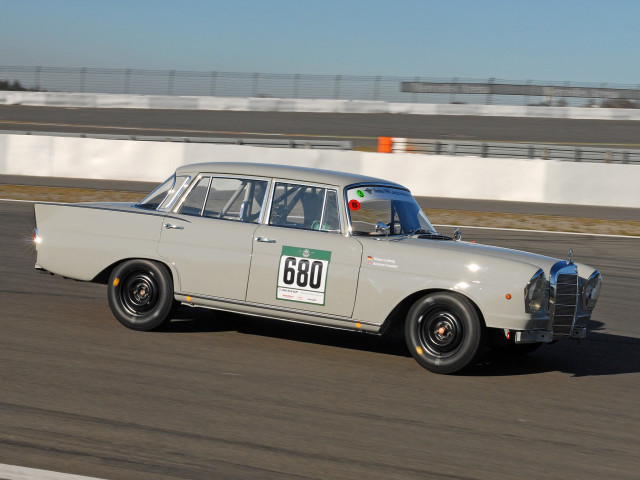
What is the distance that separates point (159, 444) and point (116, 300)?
298cm

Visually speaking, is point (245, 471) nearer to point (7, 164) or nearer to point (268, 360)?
point (268, 360)

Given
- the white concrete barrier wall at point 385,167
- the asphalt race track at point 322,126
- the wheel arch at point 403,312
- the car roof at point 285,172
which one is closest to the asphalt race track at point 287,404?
the wheel arch at point 403,312

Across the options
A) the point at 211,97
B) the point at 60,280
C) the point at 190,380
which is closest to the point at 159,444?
the point at 190,380

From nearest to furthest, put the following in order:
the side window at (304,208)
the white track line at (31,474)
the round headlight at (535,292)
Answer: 1. the white track line at (31,474)
2. the round headlight at (535,292)
3. the side window at (304,208)

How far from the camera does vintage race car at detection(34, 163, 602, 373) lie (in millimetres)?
6129

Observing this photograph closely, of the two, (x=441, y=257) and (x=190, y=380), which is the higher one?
(x=441, y=257)

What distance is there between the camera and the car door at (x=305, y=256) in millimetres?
6445

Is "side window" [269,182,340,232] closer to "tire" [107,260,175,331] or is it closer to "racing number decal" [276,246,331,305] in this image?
"racing number decal" [276,246,331,305]

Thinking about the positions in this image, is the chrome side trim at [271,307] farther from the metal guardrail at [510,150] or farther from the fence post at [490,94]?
the fence post at [490,94]

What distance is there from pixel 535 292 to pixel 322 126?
2932 centimetres

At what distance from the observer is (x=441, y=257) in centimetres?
623

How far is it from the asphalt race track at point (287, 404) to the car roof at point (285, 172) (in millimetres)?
1356

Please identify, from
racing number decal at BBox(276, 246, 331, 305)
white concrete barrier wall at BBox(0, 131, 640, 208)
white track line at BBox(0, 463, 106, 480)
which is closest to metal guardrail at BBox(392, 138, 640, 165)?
white concrete barrier wall at BBox(0, 131, 640, 208)

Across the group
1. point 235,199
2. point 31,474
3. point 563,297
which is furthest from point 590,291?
point 31,474
